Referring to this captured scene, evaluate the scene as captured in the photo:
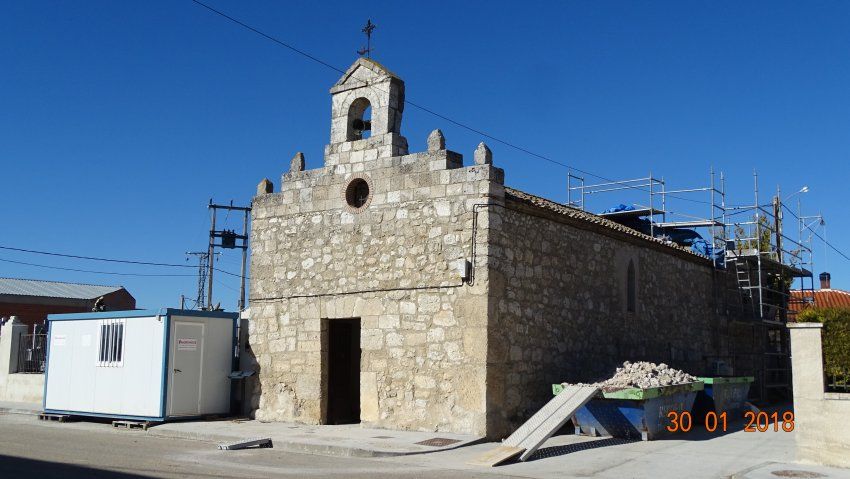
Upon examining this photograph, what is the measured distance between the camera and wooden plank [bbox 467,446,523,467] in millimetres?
10891

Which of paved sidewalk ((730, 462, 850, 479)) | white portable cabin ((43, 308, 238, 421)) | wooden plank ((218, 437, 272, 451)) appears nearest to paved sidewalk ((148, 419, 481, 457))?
wooden plank ((218, 437, 272, 451))

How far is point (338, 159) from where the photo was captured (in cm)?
1579

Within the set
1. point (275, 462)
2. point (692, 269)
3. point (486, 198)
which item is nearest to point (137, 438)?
point (275, 462)

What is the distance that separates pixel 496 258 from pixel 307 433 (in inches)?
180

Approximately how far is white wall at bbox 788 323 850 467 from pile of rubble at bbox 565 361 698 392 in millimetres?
2936

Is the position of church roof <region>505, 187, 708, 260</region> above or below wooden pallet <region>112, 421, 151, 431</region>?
above

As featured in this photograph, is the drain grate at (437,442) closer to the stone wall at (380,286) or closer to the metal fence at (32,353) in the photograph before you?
the stone wall at (380,286)

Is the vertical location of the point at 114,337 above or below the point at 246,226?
below

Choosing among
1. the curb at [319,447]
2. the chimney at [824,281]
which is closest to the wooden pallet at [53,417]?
the curb at [319,447]

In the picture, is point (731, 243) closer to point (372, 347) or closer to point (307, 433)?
point (372, 347)

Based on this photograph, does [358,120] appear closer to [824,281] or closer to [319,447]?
[319,447]

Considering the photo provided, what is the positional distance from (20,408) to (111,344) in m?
4.79

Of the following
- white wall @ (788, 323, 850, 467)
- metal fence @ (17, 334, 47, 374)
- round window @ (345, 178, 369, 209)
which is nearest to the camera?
white wall @ (788, 323, 850, 467)

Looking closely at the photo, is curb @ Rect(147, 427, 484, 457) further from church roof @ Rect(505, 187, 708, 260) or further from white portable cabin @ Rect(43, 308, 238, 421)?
church roof @ Rect(505, 187, 708, 260)
